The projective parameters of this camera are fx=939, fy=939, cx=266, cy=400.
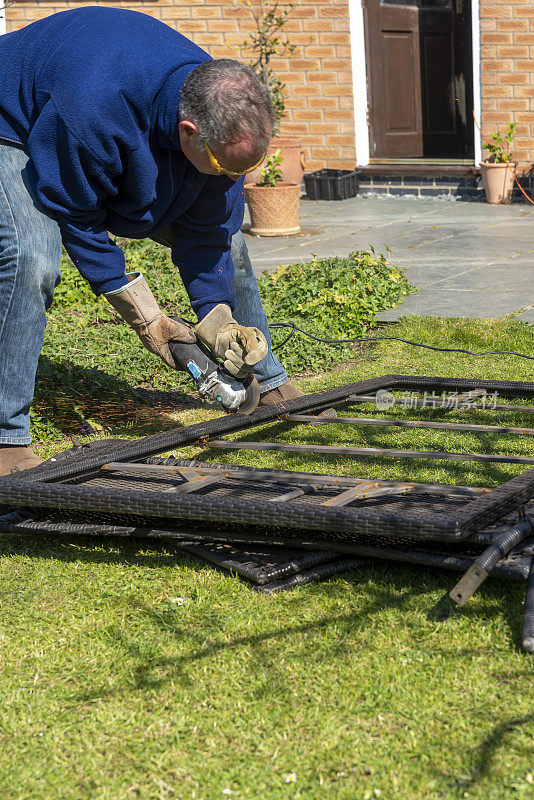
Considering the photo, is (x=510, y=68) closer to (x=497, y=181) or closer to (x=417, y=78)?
(x=497, y=181)

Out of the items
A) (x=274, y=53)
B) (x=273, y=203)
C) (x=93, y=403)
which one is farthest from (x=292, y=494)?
(x=274, y=53)

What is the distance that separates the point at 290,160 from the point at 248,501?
8758mm

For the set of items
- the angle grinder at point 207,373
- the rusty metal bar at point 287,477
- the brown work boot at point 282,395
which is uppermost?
the angle grinder at point 207,373

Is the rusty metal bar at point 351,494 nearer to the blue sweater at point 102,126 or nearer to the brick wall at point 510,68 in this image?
the blue sweater at point 102,126

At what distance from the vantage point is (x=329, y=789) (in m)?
1.84

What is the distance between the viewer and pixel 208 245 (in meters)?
3.78

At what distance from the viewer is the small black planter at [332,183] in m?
11.3

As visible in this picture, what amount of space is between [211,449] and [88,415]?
921 mm

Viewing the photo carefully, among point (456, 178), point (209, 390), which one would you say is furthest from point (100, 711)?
point (456, 178)

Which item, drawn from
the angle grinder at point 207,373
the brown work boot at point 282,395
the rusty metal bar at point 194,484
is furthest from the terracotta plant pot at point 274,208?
the rusty metal bar at point 194,484

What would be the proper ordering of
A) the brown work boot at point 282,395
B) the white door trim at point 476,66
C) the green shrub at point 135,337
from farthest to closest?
the white door trim at point 476,66 → the green shrub at point 135,337 → the brown work boot at point 282,395

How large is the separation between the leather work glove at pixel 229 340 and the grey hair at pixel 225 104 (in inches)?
33.6

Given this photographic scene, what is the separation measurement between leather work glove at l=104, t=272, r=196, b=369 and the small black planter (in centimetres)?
796

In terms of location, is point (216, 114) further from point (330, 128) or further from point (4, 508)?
point (330, 128)
